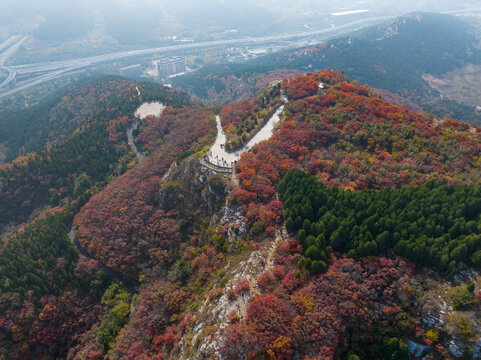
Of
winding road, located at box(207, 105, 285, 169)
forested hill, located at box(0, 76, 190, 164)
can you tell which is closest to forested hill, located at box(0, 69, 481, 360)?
winding road, located at box(207, 105, 285, 169)

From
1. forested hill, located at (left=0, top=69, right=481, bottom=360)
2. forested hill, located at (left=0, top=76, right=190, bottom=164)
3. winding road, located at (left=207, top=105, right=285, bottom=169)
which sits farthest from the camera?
forested hill, located at (left=0, top=76, right=190, bottom=164)

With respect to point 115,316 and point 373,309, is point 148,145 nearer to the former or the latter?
point 115,316

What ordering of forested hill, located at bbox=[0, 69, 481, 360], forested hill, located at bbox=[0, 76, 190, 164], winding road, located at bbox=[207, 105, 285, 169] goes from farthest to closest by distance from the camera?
1. forested hill, located at bbox=[0, 76, 190, 164]
2. winding road, located at bbox=[207, 105, 285, 169]
3. forested hill, located at bbox=[0, 69, 481, 360]

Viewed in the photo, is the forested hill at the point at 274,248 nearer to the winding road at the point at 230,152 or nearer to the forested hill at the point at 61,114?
the winding road at the point at 230,152

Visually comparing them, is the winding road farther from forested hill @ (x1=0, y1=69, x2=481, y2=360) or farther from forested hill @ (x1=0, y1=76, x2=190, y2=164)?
forested hill @ (x1=0, y1=76, x2=190, y2=164)

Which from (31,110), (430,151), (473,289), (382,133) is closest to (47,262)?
(473,289)

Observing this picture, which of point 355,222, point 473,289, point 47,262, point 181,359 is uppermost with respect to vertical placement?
point 355,222

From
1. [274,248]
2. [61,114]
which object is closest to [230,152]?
[274,248]

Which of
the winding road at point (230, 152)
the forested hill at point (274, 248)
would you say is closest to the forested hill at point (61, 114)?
the forested hill at point (274, 248)
